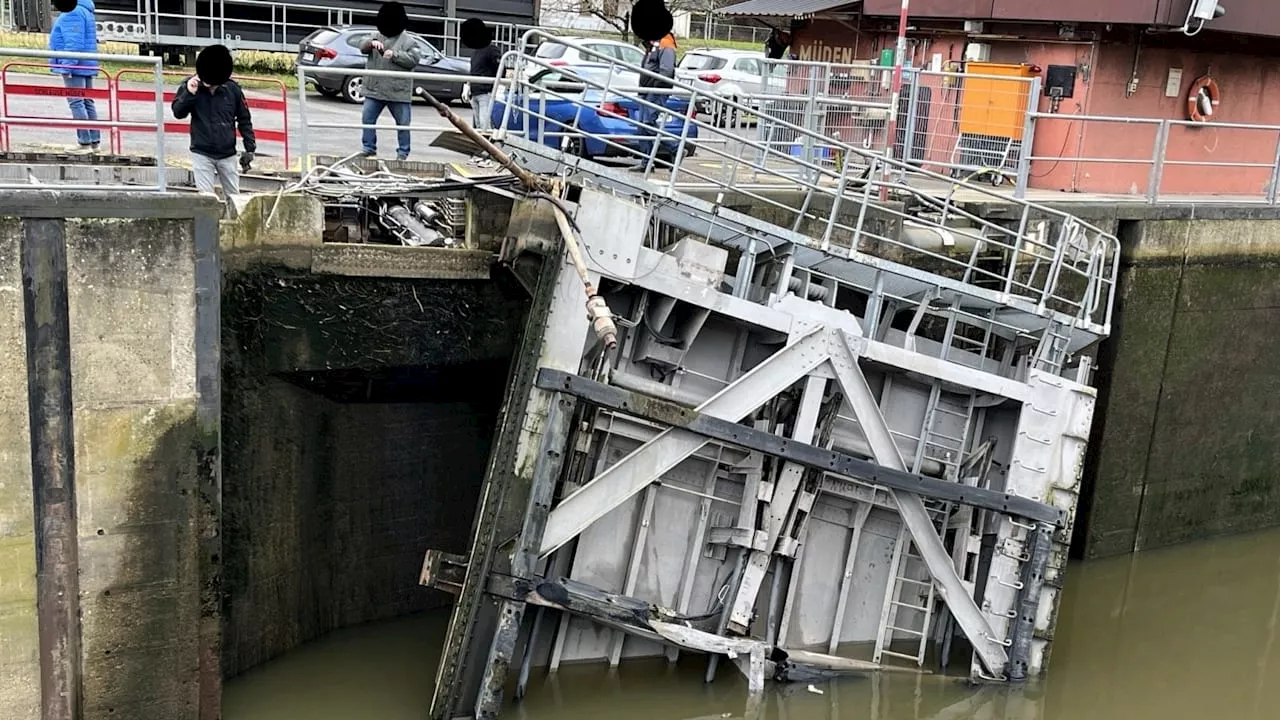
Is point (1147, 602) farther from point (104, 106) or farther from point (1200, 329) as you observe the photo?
point (104, 106)

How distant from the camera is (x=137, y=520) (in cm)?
780

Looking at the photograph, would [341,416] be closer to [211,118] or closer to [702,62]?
[211,118]

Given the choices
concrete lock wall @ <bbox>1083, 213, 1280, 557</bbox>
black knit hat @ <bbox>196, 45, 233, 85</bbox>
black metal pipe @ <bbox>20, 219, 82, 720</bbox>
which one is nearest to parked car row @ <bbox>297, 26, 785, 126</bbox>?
concrete lock wall @ <bbox>1083, 213, 1280, 557</bbox>

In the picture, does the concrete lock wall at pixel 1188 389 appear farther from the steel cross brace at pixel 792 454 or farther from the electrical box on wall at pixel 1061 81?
the steel cross brace at pixel 792 454

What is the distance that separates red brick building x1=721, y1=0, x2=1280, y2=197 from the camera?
48.1 feet

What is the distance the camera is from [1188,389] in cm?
1266

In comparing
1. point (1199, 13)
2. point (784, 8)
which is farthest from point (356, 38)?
point (1199, 13)

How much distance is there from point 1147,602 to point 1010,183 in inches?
217

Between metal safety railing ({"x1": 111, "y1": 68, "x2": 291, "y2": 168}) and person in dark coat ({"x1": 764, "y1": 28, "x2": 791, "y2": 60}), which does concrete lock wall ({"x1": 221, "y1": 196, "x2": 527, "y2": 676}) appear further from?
person in dark coat ({"x1": 764, "y1": 28, "x2": 791, "y2": 60})

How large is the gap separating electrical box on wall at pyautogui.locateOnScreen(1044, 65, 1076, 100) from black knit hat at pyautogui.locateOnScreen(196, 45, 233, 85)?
10237 millimetres

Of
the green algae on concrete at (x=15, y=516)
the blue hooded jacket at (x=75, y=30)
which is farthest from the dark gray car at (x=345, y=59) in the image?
the green algae on concrete at (x=15, y=516)

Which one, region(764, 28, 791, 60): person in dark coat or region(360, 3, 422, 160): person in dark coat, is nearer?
region(360, 3, 422, 160): person in dark coat

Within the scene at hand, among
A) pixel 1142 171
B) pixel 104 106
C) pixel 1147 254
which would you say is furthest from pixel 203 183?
pixel 1142 171

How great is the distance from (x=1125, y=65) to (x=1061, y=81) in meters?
0.83
